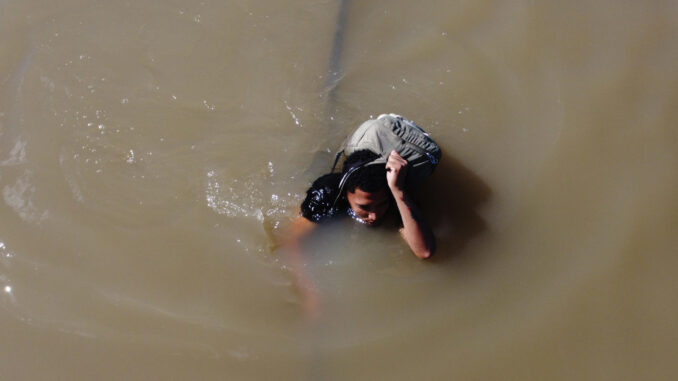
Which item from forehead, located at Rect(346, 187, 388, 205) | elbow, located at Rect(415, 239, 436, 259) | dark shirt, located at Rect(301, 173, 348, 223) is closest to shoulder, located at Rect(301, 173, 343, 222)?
dark shirt, located at Rect(301, 173, 348, 223)

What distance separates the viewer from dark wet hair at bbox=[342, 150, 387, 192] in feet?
9.71

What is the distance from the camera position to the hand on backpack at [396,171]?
303cm

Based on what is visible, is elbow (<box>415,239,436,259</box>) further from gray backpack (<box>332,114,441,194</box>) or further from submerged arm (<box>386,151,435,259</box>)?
gray backpack (<box>332,114,441,194</box>)

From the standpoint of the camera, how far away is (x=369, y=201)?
3008 mm

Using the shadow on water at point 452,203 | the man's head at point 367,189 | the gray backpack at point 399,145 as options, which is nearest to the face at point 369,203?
the man's head at point 367,189

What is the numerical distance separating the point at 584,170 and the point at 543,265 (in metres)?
0.63

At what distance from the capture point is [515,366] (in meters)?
2.89

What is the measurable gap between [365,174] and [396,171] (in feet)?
0.48

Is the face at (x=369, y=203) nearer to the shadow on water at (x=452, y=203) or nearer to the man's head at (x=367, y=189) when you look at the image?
the man's head at (x=367, y=189)

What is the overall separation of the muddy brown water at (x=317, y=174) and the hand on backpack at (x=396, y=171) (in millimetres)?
385

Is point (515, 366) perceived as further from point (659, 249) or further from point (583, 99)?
point (583, 99)

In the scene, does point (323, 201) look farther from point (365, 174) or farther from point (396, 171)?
point (396, 171)

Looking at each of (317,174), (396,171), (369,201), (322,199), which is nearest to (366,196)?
(369,201)

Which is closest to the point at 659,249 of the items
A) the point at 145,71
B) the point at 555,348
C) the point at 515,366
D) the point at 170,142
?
the point at 555,348
